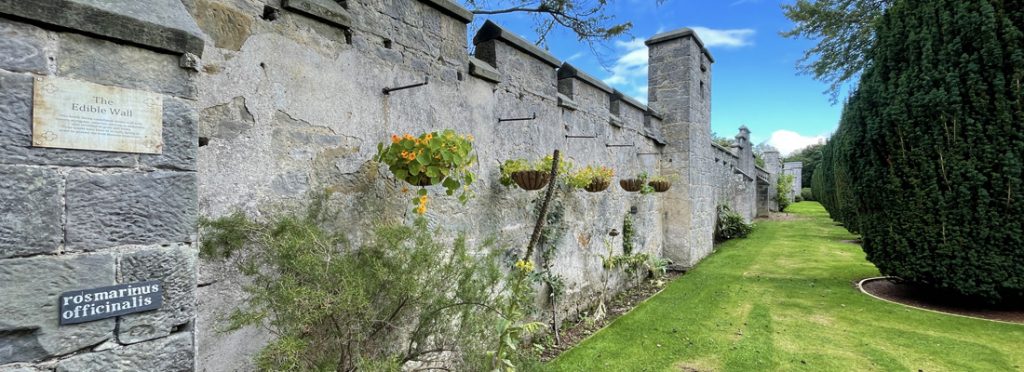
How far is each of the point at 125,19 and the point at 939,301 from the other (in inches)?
312

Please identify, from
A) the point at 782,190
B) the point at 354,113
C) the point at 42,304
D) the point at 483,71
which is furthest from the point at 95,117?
the point at 782,190

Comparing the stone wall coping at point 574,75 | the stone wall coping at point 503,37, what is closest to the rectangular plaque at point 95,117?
the stone wall coping at point 503,37

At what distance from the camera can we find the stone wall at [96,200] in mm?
1232

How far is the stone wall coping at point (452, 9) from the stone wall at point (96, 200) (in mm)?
1780

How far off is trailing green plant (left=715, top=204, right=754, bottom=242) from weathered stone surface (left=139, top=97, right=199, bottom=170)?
10.8 m

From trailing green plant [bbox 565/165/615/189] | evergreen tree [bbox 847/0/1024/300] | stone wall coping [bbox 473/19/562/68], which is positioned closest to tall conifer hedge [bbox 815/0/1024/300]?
evergreen tree [bbox 847/0/1024/300]

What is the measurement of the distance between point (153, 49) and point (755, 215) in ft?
64.5

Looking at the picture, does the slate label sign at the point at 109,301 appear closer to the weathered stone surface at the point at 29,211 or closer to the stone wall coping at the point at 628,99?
the weathered stone surface at the point at 29,211

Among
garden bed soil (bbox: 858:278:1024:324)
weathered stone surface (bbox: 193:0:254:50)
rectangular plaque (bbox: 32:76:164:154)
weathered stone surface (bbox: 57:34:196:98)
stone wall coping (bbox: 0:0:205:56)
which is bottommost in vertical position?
garden bed soil (bbox: 858:278:1024:324)

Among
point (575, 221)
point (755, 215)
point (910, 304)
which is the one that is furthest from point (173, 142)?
point (755, 215)

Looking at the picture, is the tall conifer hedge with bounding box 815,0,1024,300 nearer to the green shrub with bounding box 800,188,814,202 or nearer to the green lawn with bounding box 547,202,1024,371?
the green lawn with bounding box 547,202,1024,371

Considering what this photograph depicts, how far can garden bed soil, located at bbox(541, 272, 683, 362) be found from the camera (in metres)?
4.33

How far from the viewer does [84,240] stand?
52.8 inches

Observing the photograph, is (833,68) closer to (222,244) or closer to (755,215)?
(755,215)
